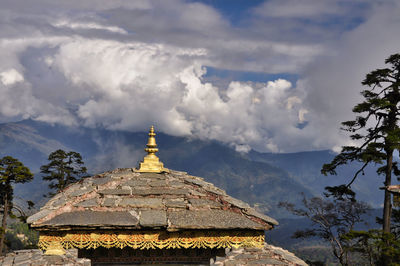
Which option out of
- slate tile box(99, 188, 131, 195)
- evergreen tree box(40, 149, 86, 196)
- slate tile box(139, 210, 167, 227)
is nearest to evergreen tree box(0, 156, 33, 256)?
evergreen tree box(40, 149, 86, 196)

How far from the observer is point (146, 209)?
1072 cm

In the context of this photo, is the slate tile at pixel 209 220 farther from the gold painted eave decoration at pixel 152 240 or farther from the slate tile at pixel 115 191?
the slate tile at pixel 115 191

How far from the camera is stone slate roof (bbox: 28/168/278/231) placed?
1005 centimetres

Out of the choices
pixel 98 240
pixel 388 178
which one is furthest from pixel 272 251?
pixel 388 178

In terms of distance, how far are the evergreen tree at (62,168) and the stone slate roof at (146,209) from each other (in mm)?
33294

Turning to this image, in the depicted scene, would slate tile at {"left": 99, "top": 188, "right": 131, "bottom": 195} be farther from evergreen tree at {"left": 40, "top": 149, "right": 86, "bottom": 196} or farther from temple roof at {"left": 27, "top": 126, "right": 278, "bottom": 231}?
evergreen tree at {"left": 40, "top": 149, "right": 86, "bottom": 196}

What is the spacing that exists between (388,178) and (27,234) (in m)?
172

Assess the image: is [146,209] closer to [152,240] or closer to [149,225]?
[149,225]

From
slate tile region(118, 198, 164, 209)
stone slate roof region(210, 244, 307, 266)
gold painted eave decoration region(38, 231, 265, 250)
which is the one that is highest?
slate tile region(118, 198, 164, 209)

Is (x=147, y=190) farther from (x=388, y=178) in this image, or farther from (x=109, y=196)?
(x=388, y=178)

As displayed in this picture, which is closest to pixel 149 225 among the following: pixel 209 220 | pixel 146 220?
pixel 146 220

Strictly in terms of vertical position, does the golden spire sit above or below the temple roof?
above

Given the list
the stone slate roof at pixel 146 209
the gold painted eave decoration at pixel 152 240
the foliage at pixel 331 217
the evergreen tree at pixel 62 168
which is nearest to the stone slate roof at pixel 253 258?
the gold painted eave decoration at pixel 152 240

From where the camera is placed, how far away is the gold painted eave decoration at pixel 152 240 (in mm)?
10016
